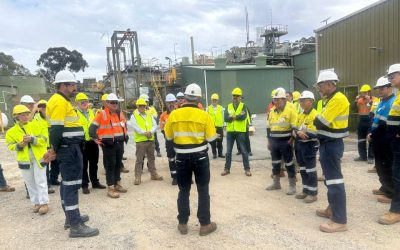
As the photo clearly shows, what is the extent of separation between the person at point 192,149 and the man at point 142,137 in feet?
9.14

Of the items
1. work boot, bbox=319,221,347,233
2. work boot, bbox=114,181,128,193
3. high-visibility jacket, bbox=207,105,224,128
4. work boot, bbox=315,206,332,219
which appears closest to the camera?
work boot, bbox=319,221,347,233

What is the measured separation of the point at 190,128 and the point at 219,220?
4.99 ft

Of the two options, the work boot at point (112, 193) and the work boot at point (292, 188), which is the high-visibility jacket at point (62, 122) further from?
the work boot at point (292, 188)

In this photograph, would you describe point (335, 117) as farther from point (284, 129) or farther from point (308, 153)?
point (284, 129)

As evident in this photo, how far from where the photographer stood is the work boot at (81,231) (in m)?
4.22

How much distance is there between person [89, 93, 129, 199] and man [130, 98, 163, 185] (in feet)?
1.92

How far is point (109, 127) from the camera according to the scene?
19.7 feet

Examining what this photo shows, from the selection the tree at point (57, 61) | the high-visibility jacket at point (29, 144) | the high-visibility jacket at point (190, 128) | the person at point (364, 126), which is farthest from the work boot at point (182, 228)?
the tree at point (57, 61)

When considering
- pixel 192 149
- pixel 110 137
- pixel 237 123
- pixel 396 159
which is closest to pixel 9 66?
pixel 110 137

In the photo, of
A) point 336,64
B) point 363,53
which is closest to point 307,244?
point 363,53

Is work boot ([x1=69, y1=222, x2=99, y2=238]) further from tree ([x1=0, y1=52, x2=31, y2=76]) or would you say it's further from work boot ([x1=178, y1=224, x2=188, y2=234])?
tree ([x1=0, y1=52, x2=31, y2=76])

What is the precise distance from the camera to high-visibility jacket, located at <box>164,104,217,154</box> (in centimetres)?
408

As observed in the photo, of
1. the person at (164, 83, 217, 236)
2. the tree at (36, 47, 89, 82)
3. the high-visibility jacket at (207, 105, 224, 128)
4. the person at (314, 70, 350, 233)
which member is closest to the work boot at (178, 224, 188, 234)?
the person at (164, 83, 217, 236)

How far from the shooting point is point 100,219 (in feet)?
16.0
